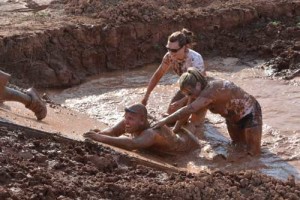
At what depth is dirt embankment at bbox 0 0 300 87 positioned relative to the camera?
1152cm

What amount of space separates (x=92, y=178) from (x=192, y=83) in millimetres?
2191

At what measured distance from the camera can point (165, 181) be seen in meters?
6.25

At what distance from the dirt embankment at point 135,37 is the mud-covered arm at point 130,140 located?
403 cm

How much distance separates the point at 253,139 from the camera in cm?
831

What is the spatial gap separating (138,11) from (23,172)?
25.4 feet

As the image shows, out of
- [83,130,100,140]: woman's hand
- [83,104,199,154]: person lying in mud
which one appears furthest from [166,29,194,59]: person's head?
[83,130,100,140]: woman's hand

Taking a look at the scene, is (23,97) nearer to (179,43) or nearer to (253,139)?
(179,43)

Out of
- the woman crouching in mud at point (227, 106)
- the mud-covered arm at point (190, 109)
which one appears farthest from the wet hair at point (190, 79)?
the mud-covered arm at point (190, 109)

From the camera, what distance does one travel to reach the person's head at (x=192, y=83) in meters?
7.73

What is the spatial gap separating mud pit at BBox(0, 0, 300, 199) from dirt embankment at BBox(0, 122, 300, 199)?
0.01 meters

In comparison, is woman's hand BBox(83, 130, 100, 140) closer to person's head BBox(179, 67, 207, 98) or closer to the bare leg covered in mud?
person's head BBox(179, 67, 207, 98)

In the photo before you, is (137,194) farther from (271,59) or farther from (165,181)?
(271,59)

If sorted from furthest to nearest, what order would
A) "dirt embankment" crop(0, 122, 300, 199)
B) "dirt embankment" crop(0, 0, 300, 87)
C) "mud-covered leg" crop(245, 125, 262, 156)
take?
1. "dirt embankment" crop(0, 0, 300, 87)
2. "mud-covered leg" crop(245, 125, 262, 156)
3. "dirt embankment" crop(0, 122, 300, 199)

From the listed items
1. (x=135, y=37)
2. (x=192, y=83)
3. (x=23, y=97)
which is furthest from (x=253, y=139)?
(x=135, y=37)
